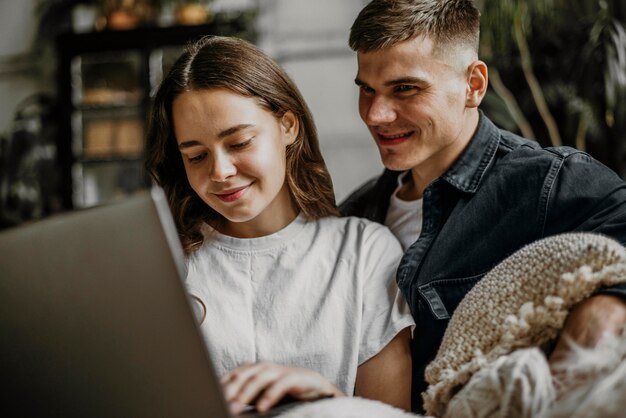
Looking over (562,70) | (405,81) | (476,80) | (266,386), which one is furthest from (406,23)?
(562,70)

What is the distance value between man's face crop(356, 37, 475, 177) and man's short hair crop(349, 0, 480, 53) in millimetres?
18

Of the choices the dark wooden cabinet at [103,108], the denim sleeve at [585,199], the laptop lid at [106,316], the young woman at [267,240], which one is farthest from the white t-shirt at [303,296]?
the dark wooden cabinet at [103,108]

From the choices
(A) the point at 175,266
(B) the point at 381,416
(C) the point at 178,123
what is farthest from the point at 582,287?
(C) the point at 178,123

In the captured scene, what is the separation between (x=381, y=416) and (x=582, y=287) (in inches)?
11.9

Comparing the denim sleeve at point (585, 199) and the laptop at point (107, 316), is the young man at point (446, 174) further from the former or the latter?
the laptop at point (107, 316)

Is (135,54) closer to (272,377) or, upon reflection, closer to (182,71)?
(182,71)

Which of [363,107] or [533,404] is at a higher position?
[363,107]

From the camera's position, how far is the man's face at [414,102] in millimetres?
1384

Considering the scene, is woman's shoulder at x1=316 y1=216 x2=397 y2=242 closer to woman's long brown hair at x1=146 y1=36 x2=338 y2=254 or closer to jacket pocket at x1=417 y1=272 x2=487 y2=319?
woman's long brown hair at x1=146 y1=36 x2=338 y2=254

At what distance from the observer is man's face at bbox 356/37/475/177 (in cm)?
138

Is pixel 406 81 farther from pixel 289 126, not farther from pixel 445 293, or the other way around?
pixel 445 293

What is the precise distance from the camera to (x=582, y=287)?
863 mm

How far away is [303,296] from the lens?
4.23 ft

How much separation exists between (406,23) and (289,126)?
1.03 feet
